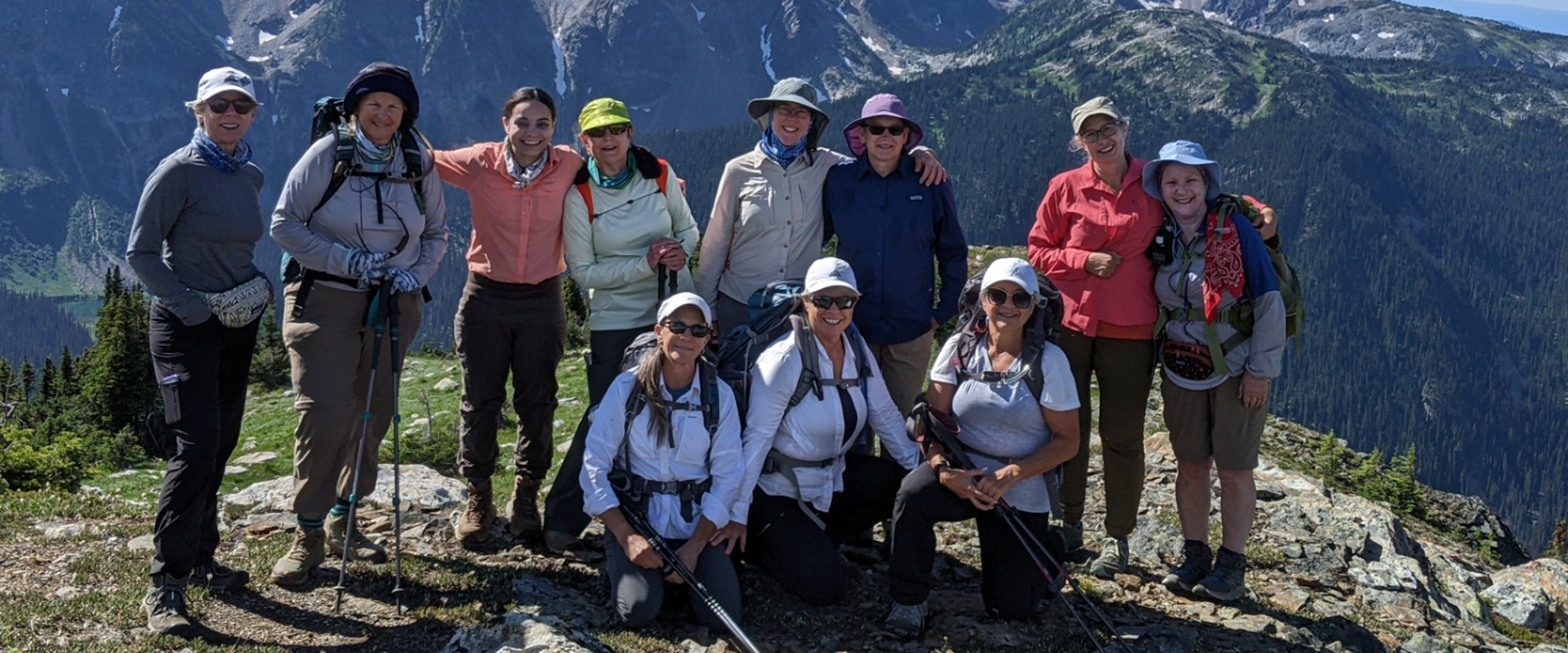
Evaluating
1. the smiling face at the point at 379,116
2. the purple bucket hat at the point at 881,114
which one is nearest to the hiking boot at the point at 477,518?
the smiling face at the point at 379,116

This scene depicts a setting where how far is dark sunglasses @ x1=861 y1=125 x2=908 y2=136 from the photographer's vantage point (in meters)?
8.28

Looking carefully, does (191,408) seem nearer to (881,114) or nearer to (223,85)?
(223,85)

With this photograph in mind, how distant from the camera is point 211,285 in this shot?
6.85 metres

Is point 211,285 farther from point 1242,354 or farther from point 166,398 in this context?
point 1242,354

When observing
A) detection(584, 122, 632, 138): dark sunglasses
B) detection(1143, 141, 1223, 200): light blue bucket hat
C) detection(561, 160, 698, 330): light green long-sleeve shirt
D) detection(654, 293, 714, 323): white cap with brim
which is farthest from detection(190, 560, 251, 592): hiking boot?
detection(1143, 141, 1223, 200): light blue bucket hat

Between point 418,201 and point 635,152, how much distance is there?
1807 millimetres

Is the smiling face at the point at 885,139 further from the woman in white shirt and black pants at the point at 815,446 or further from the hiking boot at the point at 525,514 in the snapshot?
the hiking boot at the point at 525,514

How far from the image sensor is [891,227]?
8383mm

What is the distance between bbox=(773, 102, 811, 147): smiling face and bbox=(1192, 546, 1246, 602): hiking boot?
5.09 m

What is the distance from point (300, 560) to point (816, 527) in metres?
4.04

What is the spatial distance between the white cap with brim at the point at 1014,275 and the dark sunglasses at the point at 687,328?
2.10 metres

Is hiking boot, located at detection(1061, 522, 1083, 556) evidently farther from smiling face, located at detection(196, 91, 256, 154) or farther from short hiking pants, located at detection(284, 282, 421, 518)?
smiling face, located at detection(196, 91, 256, 154)

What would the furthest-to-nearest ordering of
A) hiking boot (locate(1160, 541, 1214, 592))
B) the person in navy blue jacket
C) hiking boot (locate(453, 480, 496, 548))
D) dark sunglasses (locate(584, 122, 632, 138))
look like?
hiking boot (locate(453, 480, 496, 548)) < hiking boot (locate(1160, 541, 1214, 592)) < the person in navy blue jacket < dark sunglasses (locate(584, 122, 632, 138))

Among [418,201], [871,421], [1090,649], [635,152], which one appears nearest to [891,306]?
[871,421]
